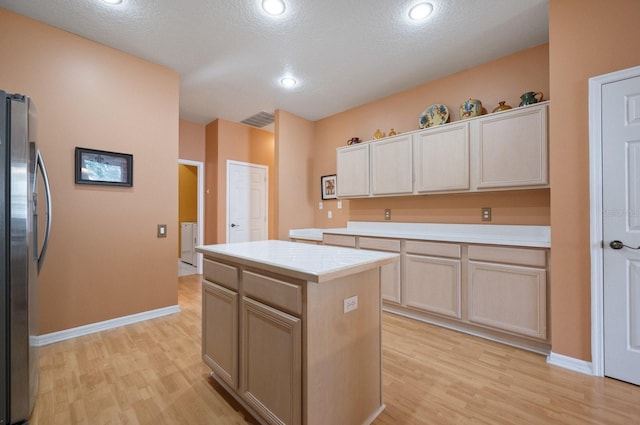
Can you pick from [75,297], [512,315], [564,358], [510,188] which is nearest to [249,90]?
[75,297]

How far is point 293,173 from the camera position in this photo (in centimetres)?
473

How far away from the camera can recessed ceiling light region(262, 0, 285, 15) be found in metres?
2.22

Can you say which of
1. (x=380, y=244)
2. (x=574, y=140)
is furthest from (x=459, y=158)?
(x=380, y=244)

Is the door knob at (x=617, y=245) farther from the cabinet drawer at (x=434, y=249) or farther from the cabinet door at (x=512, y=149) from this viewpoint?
the cabinet drawer at (x=434, y=249)

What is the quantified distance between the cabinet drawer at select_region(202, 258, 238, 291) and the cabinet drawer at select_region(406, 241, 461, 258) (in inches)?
80.7

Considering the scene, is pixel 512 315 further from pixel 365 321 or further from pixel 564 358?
pixel 365 321

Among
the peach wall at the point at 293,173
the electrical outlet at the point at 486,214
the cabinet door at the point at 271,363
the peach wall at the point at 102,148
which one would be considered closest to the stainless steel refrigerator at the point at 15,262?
the cabinet door at the point at 271,363

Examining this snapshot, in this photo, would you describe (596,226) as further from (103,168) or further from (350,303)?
(103,168)

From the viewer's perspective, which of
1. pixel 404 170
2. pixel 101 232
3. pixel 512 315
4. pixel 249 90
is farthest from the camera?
pixel 249 90

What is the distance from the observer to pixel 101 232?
9.21 feet

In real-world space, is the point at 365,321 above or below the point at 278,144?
below

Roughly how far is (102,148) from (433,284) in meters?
3.59

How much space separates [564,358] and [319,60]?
344 cm

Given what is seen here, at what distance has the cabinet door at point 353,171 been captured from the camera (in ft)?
12.8
